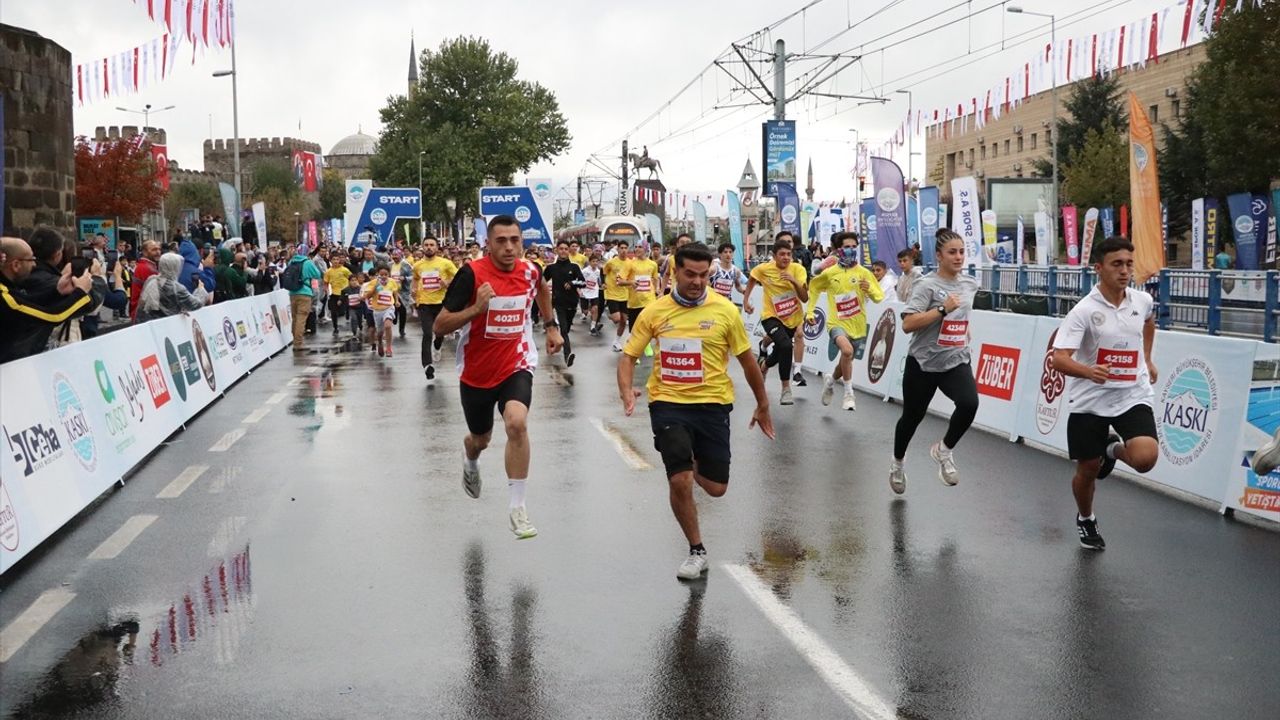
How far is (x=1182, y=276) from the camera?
20797 millimetres

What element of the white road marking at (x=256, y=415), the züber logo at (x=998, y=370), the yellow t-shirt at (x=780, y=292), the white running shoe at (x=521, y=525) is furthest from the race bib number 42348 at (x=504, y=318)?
the yellow t-shirt at (x=780, y=292)

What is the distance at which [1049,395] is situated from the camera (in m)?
11.1

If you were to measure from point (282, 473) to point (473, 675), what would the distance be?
534 centimetres

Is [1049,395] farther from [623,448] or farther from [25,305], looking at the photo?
[25,305]

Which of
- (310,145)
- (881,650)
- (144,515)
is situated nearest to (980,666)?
(881,650)

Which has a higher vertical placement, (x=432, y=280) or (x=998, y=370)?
(x=432, y=280)

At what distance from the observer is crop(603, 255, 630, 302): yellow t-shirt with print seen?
834 inches

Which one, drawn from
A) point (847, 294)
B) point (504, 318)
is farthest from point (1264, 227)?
point (504, 318)

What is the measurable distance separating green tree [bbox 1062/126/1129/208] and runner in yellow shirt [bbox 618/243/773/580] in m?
51.7

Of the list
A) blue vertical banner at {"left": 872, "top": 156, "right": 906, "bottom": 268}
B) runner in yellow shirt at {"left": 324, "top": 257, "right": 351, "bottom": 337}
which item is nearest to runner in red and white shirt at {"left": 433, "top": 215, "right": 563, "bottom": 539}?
blue vertical banner at {"left": 872, "top": 156, "right": 906, "bottom": 268}

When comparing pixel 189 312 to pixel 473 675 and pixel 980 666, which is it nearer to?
pixel 473 675

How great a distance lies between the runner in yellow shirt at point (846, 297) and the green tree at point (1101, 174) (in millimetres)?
44063

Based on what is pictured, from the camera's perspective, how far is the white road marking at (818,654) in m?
4.65

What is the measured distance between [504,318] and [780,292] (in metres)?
6.63
